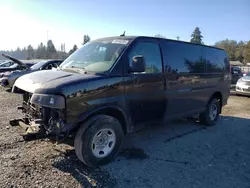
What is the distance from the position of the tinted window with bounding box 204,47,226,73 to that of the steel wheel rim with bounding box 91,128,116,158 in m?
3.86

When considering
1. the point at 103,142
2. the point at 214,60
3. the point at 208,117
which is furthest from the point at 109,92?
the point at 214,60

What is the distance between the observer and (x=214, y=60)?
6930 millimetres

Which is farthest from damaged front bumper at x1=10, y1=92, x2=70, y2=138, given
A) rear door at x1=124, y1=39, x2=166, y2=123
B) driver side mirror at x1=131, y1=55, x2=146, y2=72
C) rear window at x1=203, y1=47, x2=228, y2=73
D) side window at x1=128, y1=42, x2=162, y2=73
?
rear window at x1=203, y1=47, x2=228, y2=73

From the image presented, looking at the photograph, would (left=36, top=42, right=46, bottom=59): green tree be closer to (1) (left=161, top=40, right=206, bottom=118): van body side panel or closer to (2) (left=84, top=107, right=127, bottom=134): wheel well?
(1) (left=161, top=40, right=206, bottom=118): van body side panel

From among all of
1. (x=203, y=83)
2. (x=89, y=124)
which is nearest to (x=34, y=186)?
(x=89, y=124)

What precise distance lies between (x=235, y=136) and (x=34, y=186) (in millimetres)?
5012

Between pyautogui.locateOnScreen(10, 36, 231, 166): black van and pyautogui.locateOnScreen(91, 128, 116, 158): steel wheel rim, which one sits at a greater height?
pyautogui.locateOnScreen(10, 36, 231, 166): black van

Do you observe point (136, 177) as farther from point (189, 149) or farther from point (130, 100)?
point (189, 149)

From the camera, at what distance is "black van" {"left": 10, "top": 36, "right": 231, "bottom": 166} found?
3467mm

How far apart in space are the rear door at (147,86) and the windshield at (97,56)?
0.28 metres

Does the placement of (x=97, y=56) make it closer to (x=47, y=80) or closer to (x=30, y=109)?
(x=47, y=80)

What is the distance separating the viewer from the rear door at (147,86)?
427cm

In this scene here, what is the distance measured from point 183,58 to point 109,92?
2.51m

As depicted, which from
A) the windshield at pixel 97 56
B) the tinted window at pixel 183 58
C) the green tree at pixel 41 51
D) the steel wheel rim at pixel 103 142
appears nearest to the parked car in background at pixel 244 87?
the tinted window at pixel 183 58
